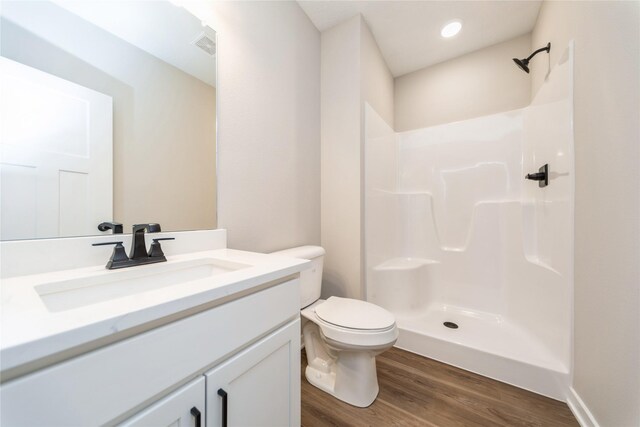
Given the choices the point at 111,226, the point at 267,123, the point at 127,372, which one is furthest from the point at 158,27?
the point at 127,372

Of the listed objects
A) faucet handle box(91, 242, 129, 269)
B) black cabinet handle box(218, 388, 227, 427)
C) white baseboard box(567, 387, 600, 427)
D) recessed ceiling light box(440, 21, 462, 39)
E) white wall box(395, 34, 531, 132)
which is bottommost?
white baseboard box(567, 387, 600, 427)

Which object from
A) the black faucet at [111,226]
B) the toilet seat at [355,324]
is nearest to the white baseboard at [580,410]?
the toilet seat at [355,324]

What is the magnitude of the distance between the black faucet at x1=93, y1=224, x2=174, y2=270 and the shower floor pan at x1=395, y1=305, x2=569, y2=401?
1.61 metres

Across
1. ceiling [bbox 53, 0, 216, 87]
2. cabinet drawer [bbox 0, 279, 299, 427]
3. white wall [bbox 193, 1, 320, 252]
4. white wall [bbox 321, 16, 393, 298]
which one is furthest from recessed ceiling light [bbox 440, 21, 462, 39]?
cabinet drawer [bbox 0, 279, 299, 427]

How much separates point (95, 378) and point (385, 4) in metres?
2.30

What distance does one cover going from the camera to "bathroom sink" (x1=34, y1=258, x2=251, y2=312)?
24.1 inches

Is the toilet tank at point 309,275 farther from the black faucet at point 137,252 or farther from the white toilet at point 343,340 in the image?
the black faucet at point 137,252

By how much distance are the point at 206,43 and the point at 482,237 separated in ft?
7.78

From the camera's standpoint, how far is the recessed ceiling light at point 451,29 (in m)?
1.84

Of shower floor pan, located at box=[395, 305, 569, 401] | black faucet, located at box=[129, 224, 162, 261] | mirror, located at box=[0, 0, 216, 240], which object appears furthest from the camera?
shower floor pan, located at box=[395, 305, 569, 401]

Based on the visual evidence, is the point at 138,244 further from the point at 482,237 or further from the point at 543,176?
the point at 482,237

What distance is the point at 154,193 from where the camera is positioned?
37.4 inches

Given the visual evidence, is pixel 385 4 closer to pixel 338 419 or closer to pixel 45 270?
pixel 45 270

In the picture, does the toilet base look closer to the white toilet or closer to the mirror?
the white toilet
